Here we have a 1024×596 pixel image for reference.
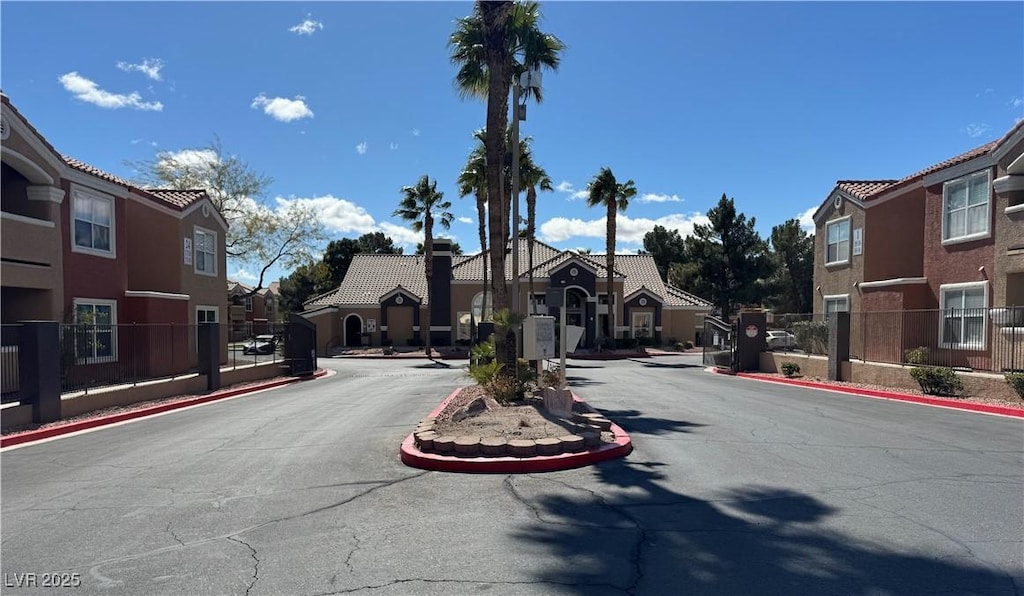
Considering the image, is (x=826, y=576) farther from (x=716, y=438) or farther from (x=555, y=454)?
(x=716, y=438)

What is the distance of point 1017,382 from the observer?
496 inches

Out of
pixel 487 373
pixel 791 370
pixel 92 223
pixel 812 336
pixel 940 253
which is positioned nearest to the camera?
pixel 487 373

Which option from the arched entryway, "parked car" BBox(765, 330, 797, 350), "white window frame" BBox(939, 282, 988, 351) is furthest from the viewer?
the arched entryway

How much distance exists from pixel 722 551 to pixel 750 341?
21.3 meters

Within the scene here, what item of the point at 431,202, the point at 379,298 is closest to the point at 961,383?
the point at 431,202

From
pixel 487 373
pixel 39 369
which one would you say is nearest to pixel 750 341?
→ pixel 487 373

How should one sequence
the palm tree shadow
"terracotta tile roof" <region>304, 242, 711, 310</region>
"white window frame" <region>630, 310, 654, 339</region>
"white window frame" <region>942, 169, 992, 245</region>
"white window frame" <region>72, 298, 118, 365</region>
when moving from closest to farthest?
the palm tree shadow, "white window frame" <region>72, 298, 118, 365</region>, "white window frame" <region>942, 169, 992, 245</region>, "terracotta tile roof" <region>304, 242, 711, 310</region>, "white window frame" <region>630, 310, 654, 339</region>

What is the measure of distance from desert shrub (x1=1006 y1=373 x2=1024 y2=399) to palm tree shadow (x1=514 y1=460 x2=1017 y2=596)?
405 inches

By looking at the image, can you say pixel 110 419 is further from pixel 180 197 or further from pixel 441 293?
pixel 441 293

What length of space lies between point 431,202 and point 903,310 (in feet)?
89.1

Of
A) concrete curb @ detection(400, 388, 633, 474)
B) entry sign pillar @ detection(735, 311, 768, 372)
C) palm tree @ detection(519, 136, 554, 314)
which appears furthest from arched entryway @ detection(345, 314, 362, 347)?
concrete curb @ detection(400, 388, 633, 474)

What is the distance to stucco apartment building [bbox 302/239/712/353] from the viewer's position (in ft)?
133

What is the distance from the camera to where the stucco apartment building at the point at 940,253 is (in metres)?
15.0

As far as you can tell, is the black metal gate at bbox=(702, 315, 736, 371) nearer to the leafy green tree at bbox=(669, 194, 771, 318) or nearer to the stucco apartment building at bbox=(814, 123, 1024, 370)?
the stucco apartment building at bbox=(814, 123, 1024, 370)
